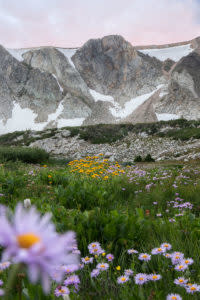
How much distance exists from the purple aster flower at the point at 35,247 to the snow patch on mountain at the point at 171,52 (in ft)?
350

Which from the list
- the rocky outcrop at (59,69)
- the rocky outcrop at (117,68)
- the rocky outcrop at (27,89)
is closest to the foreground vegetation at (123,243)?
the rocky outcrop at (27,89)

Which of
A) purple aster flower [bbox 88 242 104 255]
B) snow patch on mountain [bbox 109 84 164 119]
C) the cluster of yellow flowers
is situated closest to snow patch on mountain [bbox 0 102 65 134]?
snow patch on mountain [bbox 109 84 164 119]

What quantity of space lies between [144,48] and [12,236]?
387 ft

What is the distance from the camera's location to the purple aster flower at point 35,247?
0.49 metres

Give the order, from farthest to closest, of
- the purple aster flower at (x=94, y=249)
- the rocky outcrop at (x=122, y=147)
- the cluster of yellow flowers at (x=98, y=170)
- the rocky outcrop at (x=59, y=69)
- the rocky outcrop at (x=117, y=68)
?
the rocky outcrop at (x=117, y=68), the rocky outcrop at (x=59, y=69), the rocky outcrop at (x=122, y=147), the cluster of yellow flowers at (x=98, y=170), the purple aster flower at (x=94, y=249)

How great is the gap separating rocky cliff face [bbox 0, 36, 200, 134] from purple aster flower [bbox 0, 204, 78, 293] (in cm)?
6729

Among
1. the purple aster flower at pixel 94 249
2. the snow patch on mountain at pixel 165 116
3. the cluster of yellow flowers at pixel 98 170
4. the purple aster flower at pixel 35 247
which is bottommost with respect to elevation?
the snow patch on mountain at pixel 165 116

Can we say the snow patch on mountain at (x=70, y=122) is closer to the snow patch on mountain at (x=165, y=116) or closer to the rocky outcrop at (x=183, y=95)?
the snow patch on mountain at (x=165, y=116)

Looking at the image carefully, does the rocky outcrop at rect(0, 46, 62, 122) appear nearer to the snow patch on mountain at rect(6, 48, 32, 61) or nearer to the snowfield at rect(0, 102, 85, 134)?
the snowfield at rect(0, 102, 85, 134)

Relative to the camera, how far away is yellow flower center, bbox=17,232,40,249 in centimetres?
51

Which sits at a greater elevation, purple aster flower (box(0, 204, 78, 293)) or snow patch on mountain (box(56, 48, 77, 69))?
snow patch on mountain (box(56, 48, 77, 69))

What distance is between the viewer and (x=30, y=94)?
79812mm

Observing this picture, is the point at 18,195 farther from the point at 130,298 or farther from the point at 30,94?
the point at 30,94

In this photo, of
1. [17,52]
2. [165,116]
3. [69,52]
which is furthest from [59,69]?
[165,116]
